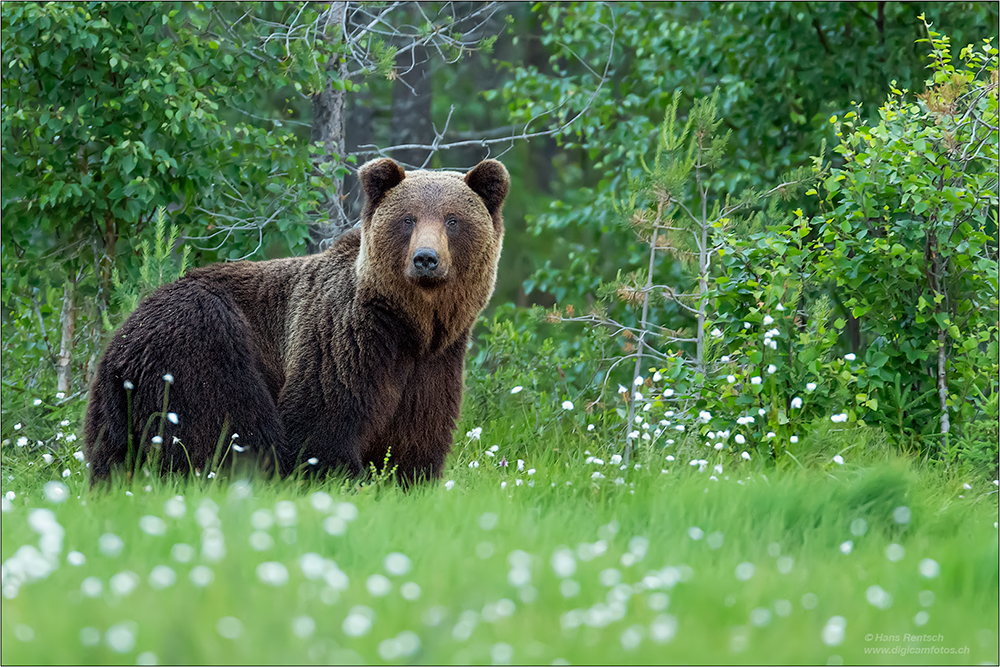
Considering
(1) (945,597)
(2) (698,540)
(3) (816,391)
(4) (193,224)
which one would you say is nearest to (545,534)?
(2) (698,540)

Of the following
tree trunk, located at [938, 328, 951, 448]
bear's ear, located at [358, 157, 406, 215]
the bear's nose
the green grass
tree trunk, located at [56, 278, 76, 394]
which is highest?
bear's ear, located at [358, 157, 406, 215]

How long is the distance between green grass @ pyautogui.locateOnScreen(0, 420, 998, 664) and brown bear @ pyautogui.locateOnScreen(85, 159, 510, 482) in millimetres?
788

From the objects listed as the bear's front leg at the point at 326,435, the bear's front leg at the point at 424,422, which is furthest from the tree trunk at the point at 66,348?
the bear's front leg at the point at 424,422

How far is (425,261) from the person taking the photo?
4.77 metres

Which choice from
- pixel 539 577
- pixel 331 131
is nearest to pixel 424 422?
pixel 539 577

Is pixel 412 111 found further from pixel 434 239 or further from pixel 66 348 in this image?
pixel 434 239

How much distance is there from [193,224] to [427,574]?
201 inches

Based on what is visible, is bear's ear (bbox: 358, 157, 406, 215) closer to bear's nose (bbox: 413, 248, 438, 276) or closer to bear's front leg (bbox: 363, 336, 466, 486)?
bear's nose (bbox: 413, 248, 438, 276)

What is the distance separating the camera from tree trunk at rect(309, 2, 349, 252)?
730 cm

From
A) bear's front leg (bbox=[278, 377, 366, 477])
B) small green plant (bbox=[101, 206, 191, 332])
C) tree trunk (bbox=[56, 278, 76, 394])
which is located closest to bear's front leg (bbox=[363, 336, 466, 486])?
bear's front leg (bbox=[278, 377, 366, 477])

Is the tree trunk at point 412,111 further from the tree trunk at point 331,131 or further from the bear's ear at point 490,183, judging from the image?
the bear's ear at point 490,183

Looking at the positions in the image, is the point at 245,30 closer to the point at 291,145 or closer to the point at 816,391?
the point at 291,145

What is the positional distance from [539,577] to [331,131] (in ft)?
18.5

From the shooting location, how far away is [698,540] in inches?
130
